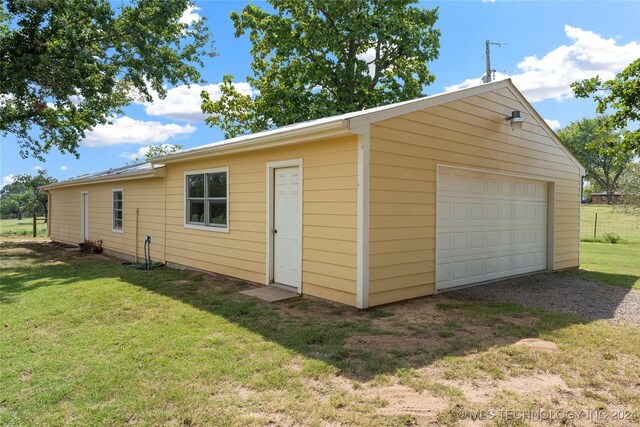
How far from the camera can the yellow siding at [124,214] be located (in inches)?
401

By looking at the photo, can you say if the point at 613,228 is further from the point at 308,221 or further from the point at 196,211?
the point at 196,211

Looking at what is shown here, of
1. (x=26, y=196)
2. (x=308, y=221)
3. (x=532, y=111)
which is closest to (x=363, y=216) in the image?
(x=308, y=221)

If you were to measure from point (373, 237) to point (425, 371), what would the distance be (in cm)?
226

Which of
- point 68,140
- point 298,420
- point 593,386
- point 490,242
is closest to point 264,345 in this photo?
point 298,420

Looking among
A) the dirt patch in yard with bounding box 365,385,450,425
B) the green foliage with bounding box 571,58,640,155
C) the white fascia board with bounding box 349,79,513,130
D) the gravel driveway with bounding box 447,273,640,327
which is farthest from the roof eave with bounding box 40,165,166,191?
the green foliage with bounding box 571,58,640,155

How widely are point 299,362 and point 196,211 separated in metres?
6.08

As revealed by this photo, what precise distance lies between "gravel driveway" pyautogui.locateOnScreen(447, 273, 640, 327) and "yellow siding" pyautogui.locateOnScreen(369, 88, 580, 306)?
3.82 feet

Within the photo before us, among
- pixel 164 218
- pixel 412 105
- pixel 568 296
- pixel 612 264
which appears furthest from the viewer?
pixel 612 264

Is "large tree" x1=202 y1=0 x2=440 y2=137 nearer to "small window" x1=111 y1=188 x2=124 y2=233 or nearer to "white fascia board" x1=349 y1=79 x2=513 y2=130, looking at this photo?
"small window" x1=111 y1=188 x2=124 y2=233

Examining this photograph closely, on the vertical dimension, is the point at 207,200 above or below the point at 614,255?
above

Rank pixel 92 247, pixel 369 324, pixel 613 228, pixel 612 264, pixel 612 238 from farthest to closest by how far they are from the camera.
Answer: pixel 613 228 → pixel 612 238 → pixel 92 247 → pixel 612 264 → pixel 369 324

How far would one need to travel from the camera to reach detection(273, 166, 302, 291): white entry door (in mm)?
6352

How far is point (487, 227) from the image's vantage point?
748cm

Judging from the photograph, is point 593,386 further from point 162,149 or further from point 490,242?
point 162,149
